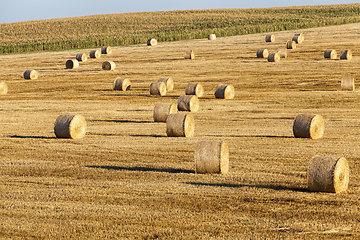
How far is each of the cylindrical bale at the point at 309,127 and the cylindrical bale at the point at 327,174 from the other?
586cm

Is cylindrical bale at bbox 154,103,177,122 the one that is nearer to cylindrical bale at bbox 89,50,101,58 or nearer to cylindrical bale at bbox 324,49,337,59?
cylindrical bale at bbox 324,49,337,59

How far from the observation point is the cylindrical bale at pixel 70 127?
18.9 metres

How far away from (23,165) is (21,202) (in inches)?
143

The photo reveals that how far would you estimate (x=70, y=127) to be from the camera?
18.9 m

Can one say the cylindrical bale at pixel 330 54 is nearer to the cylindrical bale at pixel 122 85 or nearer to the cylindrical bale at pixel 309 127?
the cylindrical bale at pixel 122 85

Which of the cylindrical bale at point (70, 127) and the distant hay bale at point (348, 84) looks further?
the distant hay bale at point (348, 84)

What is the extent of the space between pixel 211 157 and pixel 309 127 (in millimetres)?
4986

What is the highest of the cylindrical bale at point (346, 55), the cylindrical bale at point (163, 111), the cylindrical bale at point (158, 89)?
the cylindrical bale at point (346, 55)

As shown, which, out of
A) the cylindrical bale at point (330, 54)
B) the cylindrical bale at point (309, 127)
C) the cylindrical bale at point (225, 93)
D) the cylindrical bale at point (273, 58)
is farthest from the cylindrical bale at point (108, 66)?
the cylindrical bale at point (309, 127)

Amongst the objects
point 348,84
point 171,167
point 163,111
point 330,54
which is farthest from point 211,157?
point 330,54

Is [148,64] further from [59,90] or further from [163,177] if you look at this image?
[163,177]

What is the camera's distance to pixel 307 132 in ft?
59.2

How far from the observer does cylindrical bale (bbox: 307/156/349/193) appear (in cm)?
1176

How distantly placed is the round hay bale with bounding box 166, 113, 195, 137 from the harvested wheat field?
0.67 ft
